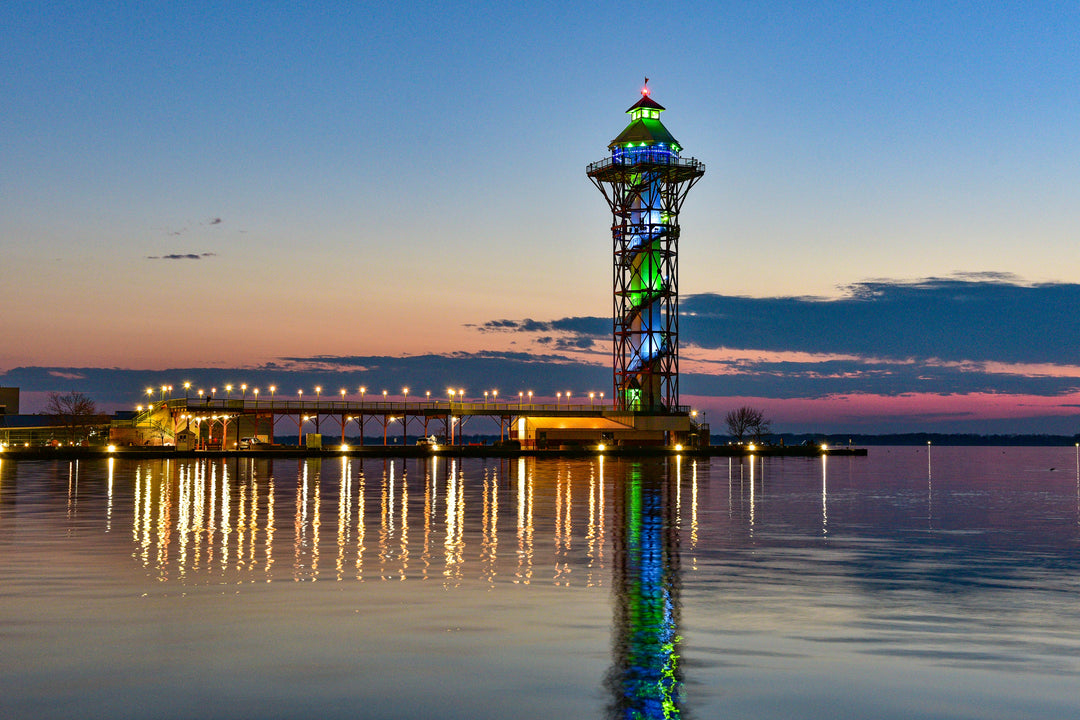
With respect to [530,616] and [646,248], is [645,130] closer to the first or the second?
[646,248]

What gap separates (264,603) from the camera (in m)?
19.0

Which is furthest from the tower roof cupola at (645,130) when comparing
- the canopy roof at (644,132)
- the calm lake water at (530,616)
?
the calm lake water at (530,616)

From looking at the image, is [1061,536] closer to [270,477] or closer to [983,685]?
[983,685]

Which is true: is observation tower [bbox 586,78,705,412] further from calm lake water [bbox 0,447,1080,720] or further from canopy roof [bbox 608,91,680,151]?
calm lake water [bbox 0,447,1080,720]

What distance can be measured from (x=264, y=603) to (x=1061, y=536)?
28294 millimetres

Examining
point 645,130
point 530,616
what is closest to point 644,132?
point 645,130

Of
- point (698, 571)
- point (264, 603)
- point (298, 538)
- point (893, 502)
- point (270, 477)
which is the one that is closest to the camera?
point (264, 603)

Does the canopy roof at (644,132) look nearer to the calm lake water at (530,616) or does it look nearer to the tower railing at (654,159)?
the tower railing at (654,159)

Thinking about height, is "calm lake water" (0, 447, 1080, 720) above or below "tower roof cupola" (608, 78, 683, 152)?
below

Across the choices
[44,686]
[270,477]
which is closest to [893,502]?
[270,477]

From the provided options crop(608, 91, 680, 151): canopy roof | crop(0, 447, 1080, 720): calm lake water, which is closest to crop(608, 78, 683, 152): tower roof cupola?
crop(608, 91, 680, 151): canopy roof

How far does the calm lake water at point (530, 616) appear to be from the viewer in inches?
497

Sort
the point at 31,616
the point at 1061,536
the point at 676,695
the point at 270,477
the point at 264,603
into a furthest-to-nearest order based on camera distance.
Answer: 1. the point at 270,477
2. the point at 1061,536
3. the point at 264,603
4. the point at 31,616
5. the point at 676,695

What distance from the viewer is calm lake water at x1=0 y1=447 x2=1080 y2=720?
497 inches
